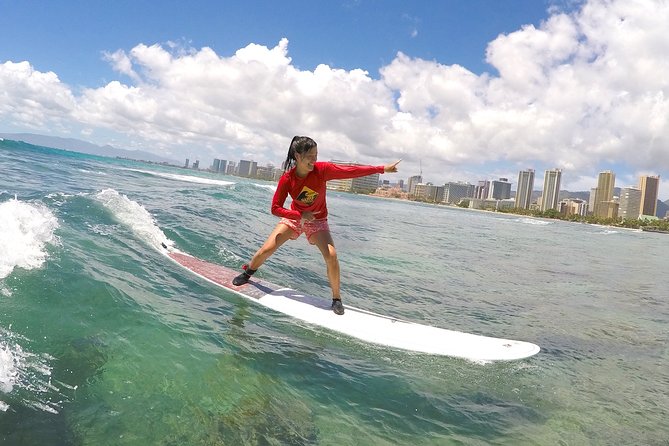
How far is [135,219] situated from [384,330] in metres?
7.49

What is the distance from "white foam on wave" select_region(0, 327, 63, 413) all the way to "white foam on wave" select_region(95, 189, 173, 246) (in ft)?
17.0

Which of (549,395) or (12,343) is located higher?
(12,343)

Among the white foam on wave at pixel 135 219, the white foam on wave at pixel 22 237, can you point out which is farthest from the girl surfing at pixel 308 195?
the white foam on wave at pixel 135 219

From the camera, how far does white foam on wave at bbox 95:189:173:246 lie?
29.4 feet

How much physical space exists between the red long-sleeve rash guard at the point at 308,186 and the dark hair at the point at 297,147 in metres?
0.10

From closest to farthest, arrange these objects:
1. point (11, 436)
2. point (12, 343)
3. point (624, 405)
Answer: point (11, 436), point (12, 343), point (624, 405)

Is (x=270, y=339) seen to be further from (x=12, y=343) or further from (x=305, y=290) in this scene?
(x=305, y=290)

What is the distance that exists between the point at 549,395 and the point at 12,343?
5.06 m

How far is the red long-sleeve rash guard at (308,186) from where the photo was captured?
19.6 feet

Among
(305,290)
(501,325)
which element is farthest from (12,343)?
(501,325)

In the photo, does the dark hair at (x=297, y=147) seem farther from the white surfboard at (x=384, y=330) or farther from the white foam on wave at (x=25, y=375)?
the white foam on wave at (x=25, y=375)

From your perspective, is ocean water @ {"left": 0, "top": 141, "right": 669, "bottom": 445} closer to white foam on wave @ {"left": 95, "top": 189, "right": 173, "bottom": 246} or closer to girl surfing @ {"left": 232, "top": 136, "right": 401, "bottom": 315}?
white foam on wave @ {"left": 95, "top": 189, "right": 173, "bottom": 246}

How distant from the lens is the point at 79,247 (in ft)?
22.1

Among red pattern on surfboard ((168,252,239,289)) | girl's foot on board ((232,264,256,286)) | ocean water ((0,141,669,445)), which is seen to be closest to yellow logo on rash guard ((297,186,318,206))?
girl's foot on board ((232,264,256,286))
